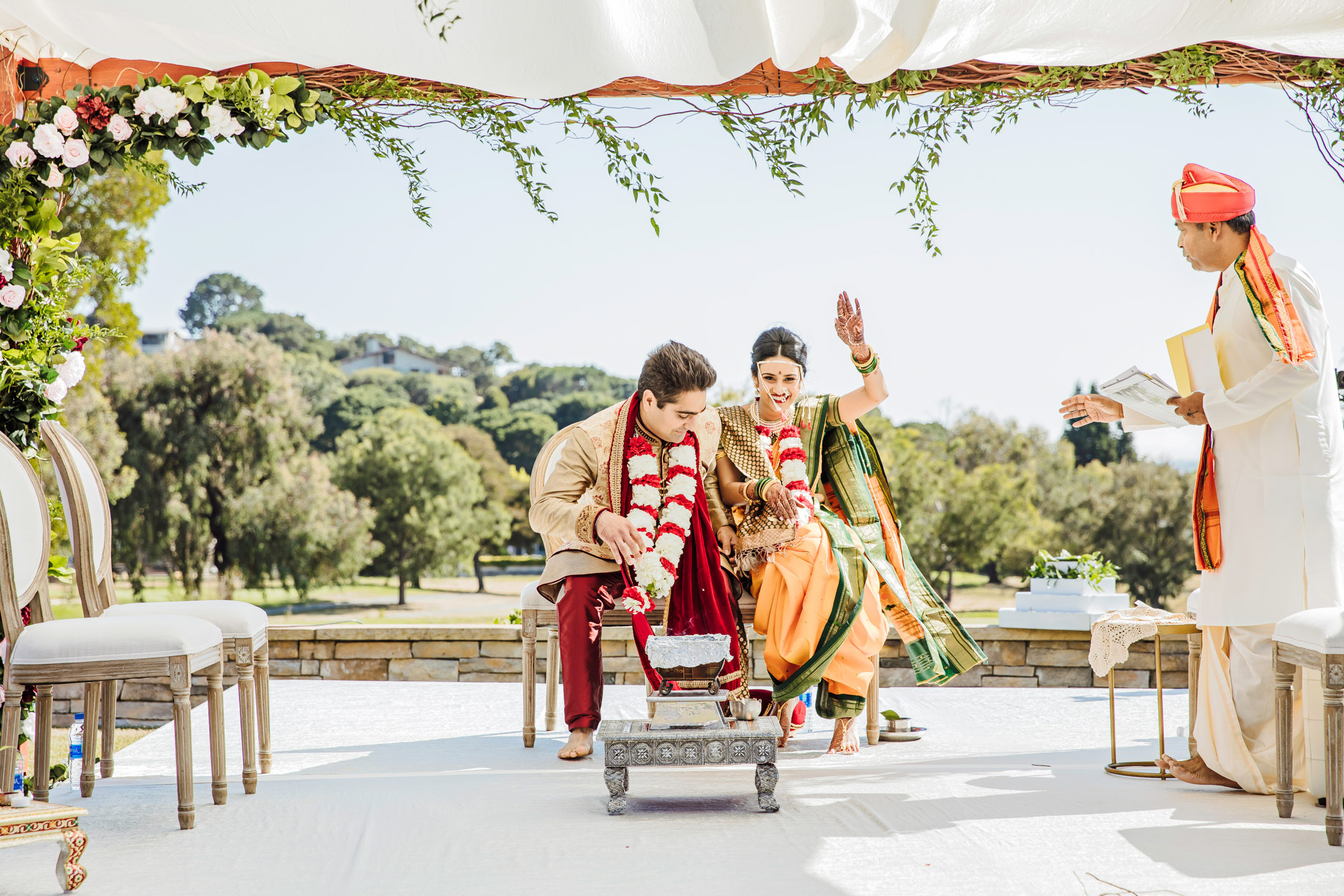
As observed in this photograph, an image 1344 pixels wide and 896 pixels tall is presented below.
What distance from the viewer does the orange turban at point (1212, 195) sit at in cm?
336

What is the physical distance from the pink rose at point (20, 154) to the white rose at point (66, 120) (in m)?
0.12

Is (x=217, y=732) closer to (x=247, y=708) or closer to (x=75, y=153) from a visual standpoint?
(x=247, y=708)

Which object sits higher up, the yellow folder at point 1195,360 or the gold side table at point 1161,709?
the yellow folder at point 1195,360

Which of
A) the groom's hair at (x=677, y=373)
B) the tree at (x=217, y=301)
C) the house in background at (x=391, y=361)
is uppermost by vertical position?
the tree at (x=217, y=301)

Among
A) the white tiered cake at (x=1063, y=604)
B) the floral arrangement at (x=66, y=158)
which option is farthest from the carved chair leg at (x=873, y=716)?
the floral arrangement at (x=66, y=158)

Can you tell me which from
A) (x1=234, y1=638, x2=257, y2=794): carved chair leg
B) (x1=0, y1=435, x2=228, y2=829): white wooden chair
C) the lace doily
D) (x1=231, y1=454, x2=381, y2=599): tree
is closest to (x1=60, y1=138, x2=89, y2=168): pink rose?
(x1=0, y1=435, x2=228, y2=829): white wooden chair

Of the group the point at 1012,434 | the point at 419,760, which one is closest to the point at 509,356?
the point at 1012,434

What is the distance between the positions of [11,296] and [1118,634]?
3.78 meters

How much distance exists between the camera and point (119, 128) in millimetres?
3711

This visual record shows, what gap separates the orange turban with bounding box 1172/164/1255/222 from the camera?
3361 mm

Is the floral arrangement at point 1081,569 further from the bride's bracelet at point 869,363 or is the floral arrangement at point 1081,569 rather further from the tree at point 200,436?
the tree at point 200,436

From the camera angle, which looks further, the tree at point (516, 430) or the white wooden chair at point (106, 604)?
the tree at point (516, 430)

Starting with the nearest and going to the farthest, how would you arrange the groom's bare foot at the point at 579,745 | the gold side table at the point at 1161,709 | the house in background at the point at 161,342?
the gold side table at the point at 1161,709, the groom's bare foot at the point at 579,745, the house in background at the point at 161,342

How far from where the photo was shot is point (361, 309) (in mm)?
26906
